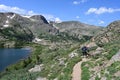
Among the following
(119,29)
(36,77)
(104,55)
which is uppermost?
(119,29)

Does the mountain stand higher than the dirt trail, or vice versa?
the mountain

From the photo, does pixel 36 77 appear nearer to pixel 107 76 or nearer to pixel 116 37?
pixel 107 76

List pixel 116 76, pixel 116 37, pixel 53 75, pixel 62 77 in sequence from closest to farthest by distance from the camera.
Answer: pixel 116 76, pixel 62 77, pixel 53 75, pixel 116 37

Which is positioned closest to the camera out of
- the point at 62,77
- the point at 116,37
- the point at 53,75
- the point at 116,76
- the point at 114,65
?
the point at 116,76

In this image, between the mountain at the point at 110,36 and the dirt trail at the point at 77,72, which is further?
the mountain at the point at 110,36

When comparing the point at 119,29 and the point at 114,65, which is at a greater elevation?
the point at 119,29

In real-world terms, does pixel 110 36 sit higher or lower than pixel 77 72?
higher

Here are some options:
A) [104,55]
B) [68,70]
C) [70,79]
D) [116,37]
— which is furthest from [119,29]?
[70,79]

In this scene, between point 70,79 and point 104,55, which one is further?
point 104,55

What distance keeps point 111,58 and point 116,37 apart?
92.6 feet

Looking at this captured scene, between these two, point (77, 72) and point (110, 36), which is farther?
point (110, 36)

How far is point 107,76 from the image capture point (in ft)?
125

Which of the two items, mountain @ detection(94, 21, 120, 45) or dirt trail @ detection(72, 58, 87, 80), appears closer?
dirt trail @ detection(72, 58, 87, 80)

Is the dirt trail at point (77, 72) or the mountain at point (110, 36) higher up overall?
the mountain at point (110, 36)
